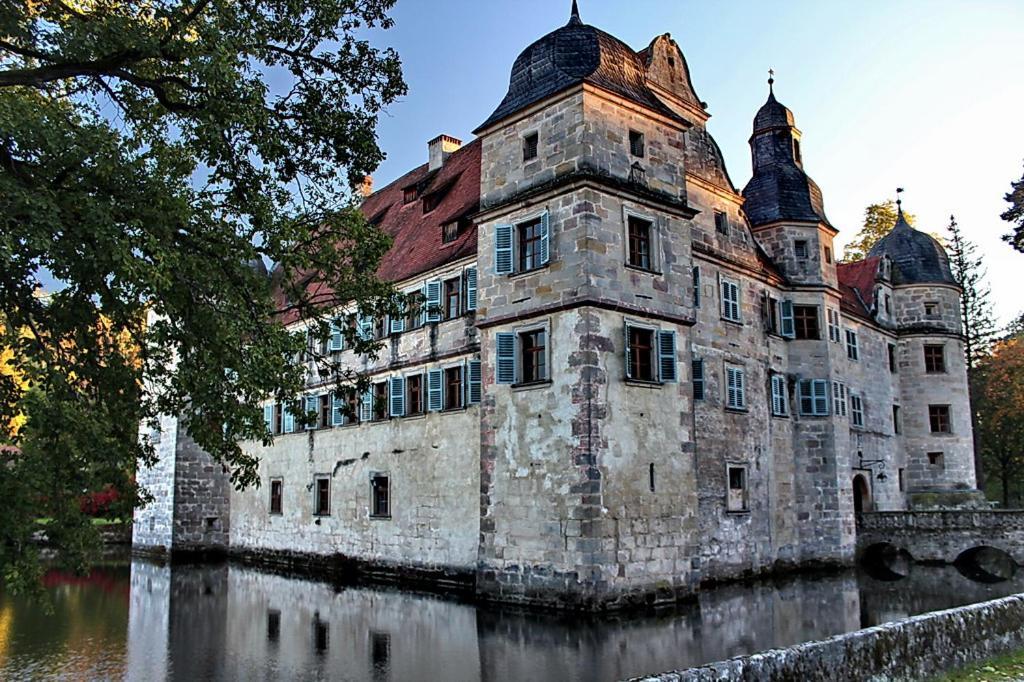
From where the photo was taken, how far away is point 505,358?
60.4 feet

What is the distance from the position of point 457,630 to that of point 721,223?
13697 mm

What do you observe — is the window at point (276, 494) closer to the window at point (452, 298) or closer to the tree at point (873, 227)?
the window at point (452, 298)

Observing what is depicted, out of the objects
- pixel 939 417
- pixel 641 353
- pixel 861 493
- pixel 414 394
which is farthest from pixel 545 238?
pixel 939 417

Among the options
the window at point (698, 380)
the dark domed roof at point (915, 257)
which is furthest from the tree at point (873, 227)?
the window at point (698, 380)

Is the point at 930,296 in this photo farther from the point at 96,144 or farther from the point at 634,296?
the point at 96,144

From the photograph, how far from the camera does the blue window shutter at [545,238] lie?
708 inches

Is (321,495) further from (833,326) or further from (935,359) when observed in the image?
(935,359)

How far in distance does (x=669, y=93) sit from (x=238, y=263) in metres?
16.1

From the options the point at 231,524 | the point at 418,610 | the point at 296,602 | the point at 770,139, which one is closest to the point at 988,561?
the point at 770,139

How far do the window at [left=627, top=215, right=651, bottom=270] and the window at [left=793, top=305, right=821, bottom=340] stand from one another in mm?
9108

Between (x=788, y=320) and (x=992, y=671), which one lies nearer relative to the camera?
(x=992, y=671)

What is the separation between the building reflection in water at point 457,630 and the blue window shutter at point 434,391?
14.9 ft

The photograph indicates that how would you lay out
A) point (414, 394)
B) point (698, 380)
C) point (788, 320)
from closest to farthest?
point (698, 380)
point (414, 394)
point (788, 320)

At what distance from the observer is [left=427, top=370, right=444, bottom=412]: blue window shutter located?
21891 mm
